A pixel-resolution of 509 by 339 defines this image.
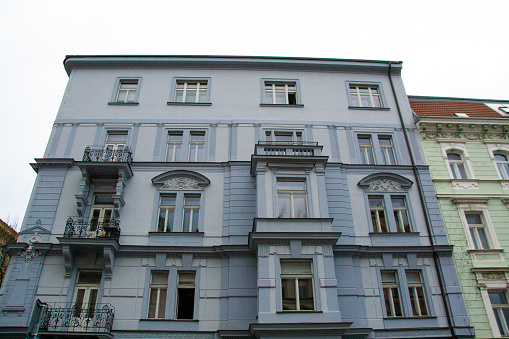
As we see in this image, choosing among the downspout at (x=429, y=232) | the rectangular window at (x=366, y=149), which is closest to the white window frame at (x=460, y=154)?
the downspout at (x=429, y=232)

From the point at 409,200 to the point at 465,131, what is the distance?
545 centimetres

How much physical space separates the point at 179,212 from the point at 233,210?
2.31 meters

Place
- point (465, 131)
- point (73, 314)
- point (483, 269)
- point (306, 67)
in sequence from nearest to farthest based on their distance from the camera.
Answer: point (73, 314) < point (483, 269) < point (465, 131) < point (306, 67)

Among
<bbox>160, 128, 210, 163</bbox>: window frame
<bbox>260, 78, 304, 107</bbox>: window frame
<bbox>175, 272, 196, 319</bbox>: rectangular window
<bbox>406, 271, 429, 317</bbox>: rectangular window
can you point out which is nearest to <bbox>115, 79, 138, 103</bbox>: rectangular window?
<bbox>160, 128, 210, 163</bbox>: window frame

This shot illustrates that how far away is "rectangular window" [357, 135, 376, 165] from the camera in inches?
764

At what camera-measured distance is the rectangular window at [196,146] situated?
1900 cm

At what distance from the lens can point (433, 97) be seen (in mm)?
23484

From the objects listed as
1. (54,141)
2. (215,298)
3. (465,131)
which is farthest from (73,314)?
(465,131)

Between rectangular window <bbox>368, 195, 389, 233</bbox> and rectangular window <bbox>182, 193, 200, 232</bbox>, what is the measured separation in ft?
24.9

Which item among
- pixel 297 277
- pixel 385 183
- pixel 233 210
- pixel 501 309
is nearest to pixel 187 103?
pixel 233 210

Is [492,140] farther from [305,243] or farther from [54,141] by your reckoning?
[54,141]

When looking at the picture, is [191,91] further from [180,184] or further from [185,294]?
[185,294]

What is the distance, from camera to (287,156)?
17.1 meters

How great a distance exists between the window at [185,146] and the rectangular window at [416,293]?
408 inches
